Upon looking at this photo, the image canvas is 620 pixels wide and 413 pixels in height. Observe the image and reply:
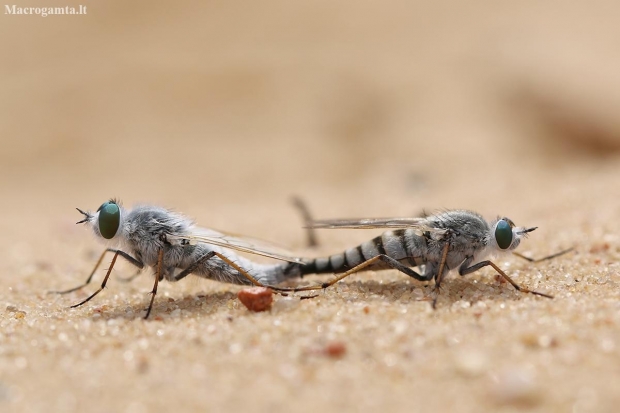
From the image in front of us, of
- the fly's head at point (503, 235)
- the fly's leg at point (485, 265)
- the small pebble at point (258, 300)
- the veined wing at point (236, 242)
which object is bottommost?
the small pebble at point (258, 300)

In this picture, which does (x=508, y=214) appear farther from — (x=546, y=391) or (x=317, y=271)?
(x=546, y=391)

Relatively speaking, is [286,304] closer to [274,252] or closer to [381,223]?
[274,252]

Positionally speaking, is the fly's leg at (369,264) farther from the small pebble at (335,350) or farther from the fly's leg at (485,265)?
the small pebble at (335,350)

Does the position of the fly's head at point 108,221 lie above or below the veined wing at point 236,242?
above

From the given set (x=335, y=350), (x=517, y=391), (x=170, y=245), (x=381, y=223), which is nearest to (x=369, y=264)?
(x=381, y=223)

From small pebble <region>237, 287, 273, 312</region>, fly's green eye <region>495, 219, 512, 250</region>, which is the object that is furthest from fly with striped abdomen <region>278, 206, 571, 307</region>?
small pebble <region>237, 287, 273, 312</region>

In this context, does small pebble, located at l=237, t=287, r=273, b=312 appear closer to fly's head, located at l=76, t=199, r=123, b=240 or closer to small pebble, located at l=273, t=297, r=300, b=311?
small pebble, located at l=273, t=297, r=300, b=311

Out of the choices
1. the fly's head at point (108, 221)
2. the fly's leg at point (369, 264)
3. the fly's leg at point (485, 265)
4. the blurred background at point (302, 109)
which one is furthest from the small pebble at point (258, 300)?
the blurred background at point (302, 109)

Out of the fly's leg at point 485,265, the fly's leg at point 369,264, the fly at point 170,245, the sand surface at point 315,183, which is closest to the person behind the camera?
the sand surface at point 315,183
